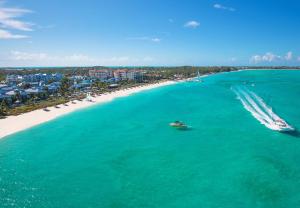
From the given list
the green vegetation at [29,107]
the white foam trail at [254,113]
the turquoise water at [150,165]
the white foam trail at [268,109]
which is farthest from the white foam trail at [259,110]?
the green vegetation at [29,107]

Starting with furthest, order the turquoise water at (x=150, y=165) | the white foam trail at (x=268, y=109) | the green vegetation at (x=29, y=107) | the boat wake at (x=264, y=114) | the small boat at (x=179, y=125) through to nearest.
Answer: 1. the green vegetation at (x=29, y=107)
2. the white foam trail at (x=268, y=109)
3. the small boat at (x=179, y=125)
4. the boat wake at (x=264, y=114)
5. the turquoise water at (x=150, y=165)


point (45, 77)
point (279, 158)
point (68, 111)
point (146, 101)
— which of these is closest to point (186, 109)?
point (146, 101)

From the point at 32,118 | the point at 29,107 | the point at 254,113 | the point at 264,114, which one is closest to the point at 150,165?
the point at 32,118

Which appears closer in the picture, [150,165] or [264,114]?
[150,165]

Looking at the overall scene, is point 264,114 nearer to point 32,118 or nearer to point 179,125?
point 179,125

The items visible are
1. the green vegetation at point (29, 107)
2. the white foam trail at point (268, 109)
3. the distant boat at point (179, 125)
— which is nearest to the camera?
the distant boat at point (179, 125)

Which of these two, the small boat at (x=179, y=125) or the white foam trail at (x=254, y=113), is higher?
the white foam trail at (x=254, y=113)

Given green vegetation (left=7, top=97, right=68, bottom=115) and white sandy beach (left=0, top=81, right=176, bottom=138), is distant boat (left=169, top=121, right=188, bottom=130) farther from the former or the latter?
green vegetation (left=7, top=97, right=68, bottom=115)

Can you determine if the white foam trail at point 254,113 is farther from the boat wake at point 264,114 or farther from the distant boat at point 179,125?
the distant boat at point 179,125

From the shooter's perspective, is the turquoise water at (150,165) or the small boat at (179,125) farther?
the small boat at (179,125)
